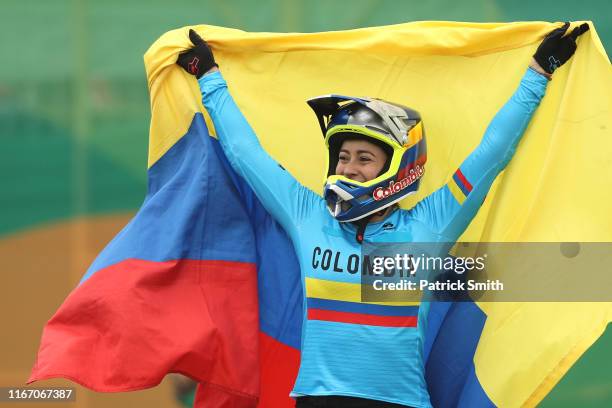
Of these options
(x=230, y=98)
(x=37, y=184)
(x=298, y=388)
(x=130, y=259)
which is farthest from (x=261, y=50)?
(x=37, y=184)

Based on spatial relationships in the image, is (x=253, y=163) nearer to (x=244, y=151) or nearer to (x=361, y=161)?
(x=244, y=151)

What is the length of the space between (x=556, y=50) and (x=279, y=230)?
1180 millimetres

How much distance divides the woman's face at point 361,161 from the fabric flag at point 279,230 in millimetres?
349

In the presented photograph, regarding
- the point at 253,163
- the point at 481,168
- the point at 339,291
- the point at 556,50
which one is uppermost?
the point at 556,50

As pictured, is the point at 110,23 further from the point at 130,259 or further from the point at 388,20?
the point at 130,259

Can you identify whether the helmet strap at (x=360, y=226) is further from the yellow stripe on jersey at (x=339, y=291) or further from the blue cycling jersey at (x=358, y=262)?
the yellow stripe on jersey at (x=339, y=291)

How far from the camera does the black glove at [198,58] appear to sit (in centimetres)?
396

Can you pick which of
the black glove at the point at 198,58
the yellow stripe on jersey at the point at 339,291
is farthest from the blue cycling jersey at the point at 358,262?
the black glove at the point at 198,58

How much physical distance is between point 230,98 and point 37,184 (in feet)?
7.55

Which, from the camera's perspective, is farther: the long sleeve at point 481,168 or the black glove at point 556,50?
the black glove at point 556,50

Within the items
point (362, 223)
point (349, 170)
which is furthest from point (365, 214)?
point (349, 170)

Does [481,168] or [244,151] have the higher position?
[244,151]

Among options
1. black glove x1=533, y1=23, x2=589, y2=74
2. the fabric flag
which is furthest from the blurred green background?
black glove x1=533, y1=23, x2=589, y2=74

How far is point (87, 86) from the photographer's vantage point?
5793 millimetres
